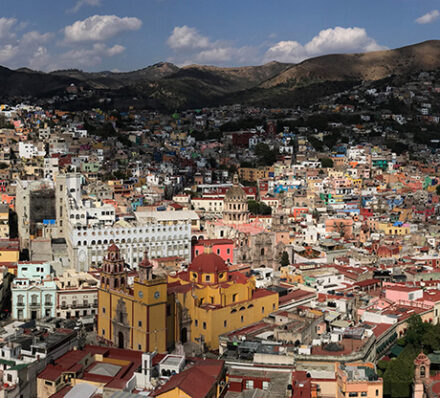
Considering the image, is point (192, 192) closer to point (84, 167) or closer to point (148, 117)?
point (84, 167)

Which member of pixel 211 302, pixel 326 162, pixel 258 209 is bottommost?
pixel 211 302

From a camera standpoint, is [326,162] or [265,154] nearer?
[326,162]

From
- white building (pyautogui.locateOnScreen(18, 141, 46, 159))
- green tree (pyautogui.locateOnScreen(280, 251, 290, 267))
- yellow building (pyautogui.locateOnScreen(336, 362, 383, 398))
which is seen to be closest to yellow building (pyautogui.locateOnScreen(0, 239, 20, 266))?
A: green tree (pyautogui.locateOnScreen(280, 251, 290, 267))

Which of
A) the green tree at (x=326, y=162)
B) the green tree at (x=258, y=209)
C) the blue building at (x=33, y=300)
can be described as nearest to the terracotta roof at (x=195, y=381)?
the blue building at (x=33, y=300)

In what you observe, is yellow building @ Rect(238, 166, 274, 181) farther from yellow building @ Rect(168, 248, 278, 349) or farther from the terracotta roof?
the terracotta roof

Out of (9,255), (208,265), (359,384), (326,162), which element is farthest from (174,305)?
(326,162)

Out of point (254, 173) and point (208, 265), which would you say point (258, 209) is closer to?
point (254, 173)

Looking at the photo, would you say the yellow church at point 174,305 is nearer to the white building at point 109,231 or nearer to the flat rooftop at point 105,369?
the flat rooftop at point 105,369

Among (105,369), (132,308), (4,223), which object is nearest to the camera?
(105,369)
